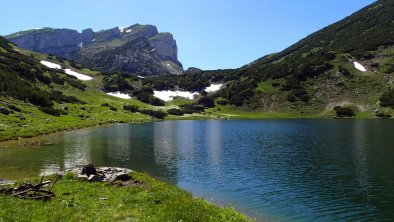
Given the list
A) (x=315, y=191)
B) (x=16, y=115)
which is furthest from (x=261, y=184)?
(x=16, y=115)

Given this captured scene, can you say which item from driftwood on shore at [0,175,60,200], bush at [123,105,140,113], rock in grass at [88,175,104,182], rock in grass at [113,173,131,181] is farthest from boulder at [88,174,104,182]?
bush at [123,105,140,113]

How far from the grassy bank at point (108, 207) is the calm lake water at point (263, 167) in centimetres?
855

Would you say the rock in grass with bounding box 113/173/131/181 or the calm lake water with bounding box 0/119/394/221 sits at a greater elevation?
the rock in grass with bounding box 113/173/131/181

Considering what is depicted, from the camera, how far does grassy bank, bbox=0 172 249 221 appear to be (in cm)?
2222

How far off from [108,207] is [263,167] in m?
33.7

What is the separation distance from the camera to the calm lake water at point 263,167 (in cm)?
3478

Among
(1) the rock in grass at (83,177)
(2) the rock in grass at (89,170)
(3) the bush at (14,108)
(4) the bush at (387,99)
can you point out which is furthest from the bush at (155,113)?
(1) the rock in grass at (83,177)

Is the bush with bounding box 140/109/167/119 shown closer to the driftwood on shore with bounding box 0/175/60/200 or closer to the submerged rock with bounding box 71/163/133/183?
the submerged rock with bounding box 71/163/133/183

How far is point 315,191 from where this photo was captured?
40125mm

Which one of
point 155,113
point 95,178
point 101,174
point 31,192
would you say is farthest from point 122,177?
point 155,113

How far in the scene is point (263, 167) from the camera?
2173 inches

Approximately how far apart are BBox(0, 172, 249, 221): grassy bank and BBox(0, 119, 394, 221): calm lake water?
8.55 m

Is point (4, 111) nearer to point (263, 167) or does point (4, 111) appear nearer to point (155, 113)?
point (263, 167)

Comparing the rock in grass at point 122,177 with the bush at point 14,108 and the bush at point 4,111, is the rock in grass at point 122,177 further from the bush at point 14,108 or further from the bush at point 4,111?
the bush at point 14,108
